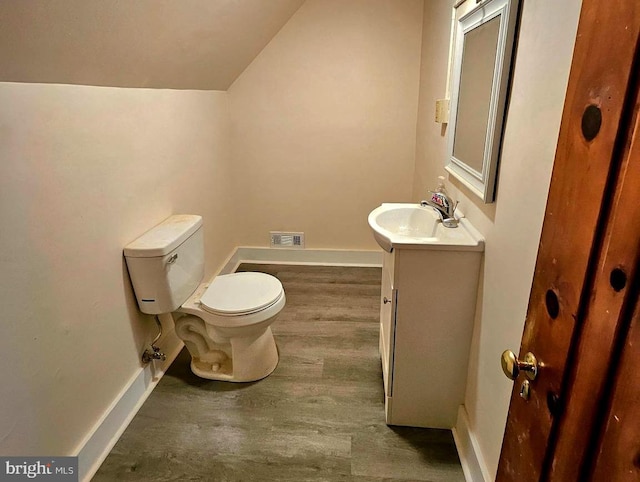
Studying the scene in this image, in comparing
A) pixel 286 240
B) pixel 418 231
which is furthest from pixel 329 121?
pixel 418 231

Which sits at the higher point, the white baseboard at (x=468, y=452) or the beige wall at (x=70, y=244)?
the beige wall at (x=70, y=244)

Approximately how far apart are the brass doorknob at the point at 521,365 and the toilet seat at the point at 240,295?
1.32 m

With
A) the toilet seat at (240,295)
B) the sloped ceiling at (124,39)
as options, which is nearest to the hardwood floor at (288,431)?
the toilet seat at (240,295)

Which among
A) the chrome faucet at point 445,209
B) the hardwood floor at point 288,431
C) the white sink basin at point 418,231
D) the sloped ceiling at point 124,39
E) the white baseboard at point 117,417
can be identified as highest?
the sloped ceiling at point 124,39

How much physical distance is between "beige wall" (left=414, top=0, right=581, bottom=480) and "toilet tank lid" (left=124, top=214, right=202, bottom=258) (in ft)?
4.15

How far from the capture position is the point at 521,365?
0.68 meters

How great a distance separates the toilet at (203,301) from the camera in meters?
1.76

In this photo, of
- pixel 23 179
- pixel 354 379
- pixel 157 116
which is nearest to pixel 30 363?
pixel 23 179

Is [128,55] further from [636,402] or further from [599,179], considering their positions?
[636,402]

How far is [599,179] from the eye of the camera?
49cm

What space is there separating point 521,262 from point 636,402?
68cm

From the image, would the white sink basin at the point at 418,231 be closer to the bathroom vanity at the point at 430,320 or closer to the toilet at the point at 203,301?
the bathroom vanity at the point at 430,320

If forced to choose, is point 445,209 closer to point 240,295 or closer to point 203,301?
point 240,295

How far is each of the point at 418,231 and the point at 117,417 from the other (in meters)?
1.57
